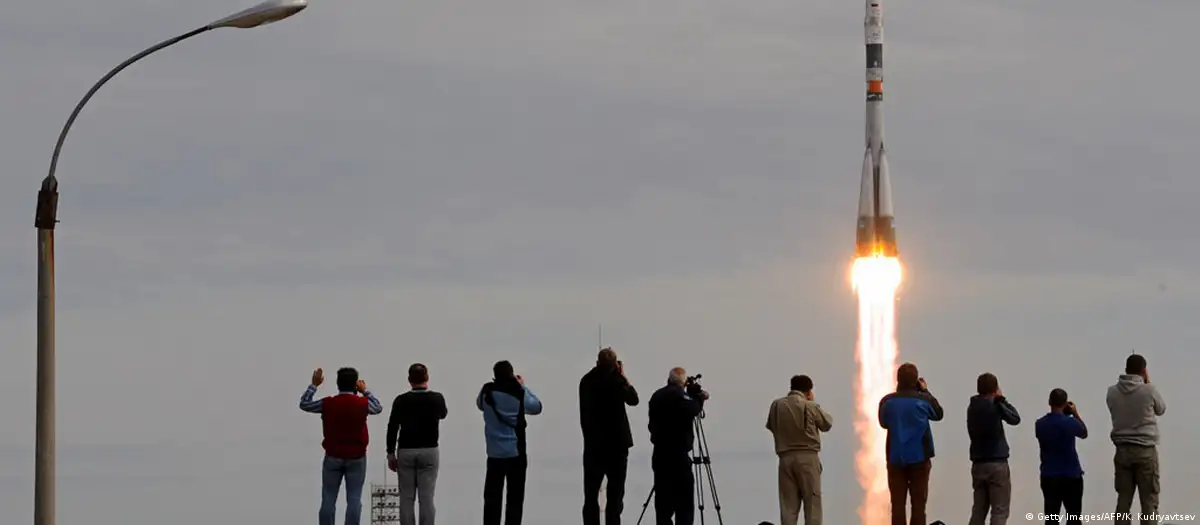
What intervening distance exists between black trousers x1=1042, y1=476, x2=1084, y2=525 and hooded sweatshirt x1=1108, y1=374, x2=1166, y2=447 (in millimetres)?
886

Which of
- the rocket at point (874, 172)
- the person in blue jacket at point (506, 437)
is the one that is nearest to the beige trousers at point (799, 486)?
the person in blue jacket at point (506, 437)

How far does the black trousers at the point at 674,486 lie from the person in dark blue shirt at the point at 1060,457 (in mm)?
4675

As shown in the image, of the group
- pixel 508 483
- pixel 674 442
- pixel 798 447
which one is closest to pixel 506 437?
pixel 508 483

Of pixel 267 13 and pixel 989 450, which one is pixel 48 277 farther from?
pixel 989 450

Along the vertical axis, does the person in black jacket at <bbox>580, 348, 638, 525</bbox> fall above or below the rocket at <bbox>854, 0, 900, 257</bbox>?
below

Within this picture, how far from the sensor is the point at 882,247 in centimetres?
5375

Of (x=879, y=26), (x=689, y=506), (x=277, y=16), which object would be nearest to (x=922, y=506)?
(x=689, y=506)

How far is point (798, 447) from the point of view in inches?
1109

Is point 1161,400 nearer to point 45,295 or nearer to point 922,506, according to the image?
point 922,506

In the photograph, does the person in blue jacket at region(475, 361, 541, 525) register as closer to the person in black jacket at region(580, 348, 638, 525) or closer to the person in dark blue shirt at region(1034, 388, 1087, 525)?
the person in black jacket at region(580, 348, 638, 525)

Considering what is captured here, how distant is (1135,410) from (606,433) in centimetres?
706

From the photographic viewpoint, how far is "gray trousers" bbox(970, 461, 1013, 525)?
28.6m

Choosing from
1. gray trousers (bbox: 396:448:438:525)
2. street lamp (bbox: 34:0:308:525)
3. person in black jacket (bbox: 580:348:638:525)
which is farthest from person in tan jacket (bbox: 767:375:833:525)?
street lamp (bbox: 34:0:308:525)

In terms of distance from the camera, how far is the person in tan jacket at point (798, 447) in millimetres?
27875
